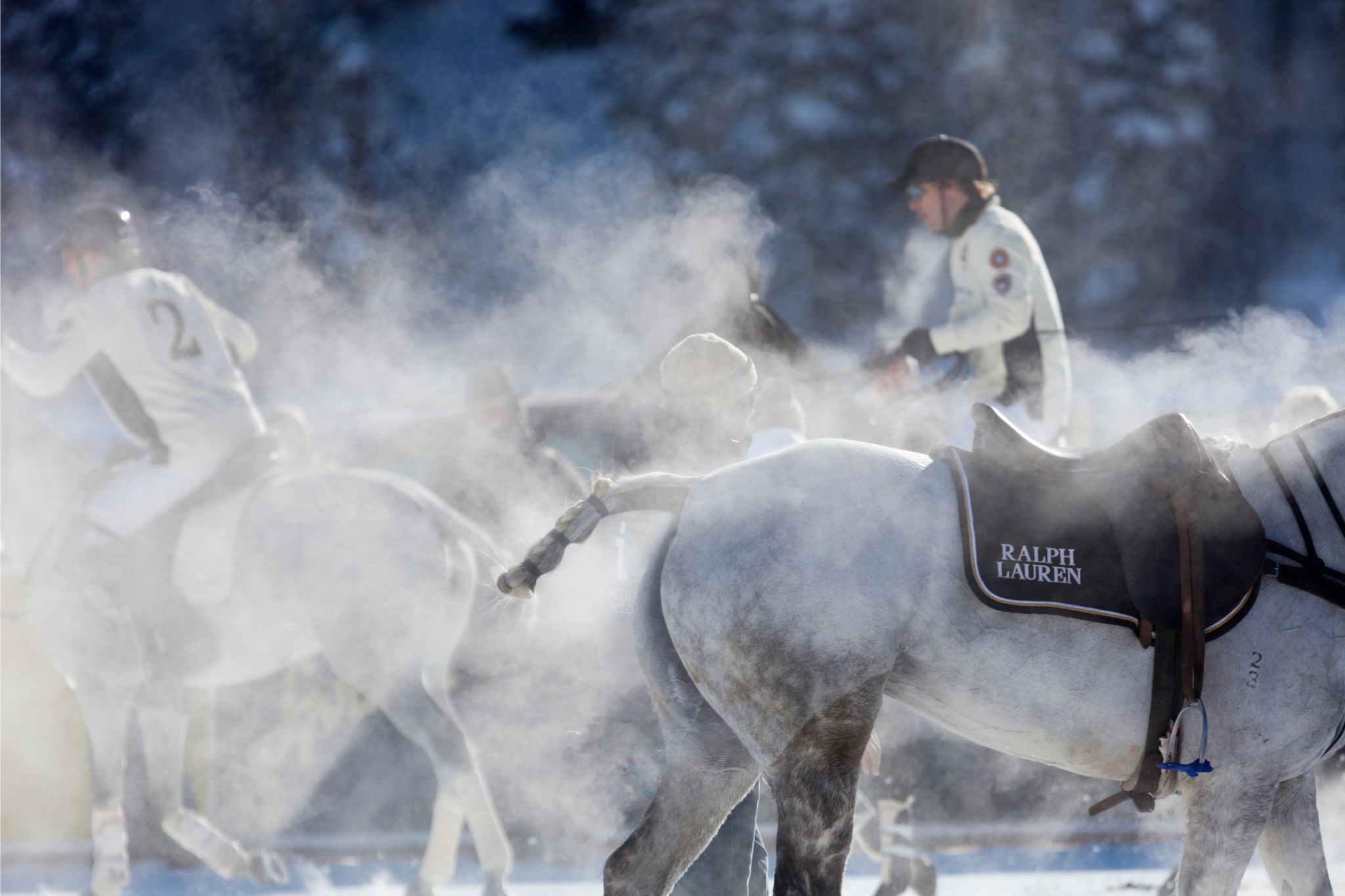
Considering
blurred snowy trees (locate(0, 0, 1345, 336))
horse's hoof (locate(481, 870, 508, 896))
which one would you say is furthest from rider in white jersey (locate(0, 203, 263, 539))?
blurred snowy trees (locate(0, 0, 1345, 336))

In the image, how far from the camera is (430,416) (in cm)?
543

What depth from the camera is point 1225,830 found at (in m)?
2.40

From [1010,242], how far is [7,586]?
4.55 meters

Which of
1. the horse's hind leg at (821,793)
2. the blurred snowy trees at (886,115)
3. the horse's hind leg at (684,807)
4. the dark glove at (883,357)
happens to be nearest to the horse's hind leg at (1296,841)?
the horse's hind leg at (821,793)

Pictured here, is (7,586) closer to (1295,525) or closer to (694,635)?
(694,635)

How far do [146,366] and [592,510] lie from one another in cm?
266

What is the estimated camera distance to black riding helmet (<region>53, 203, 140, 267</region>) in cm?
443

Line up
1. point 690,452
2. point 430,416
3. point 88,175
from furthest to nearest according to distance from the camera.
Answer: point 88,175 < point 430,416 < point 690,452

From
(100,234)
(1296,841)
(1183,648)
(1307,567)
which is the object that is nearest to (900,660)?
(1183,648)

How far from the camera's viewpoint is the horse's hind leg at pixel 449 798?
13.9ft

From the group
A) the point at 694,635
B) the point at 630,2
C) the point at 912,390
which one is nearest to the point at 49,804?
the point at 694,635

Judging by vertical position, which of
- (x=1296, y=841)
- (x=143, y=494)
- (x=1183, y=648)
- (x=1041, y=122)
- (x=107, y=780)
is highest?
(x=1183, y=648)

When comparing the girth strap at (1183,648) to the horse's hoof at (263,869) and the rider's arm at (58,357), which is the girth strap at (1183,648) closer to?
the horse's hoof at (263,869)

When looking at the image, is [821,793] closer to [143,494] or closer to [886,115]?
[143,494]
